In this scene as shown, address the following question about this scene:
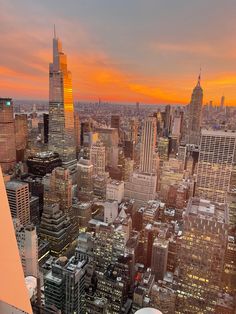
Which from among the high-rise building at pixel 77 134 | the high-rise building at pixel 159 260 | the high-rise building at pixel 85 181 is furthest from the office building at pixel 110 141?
the high-rise building at pixel 159 260

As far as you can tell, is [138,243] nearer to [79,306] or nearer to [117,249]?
[117,249]

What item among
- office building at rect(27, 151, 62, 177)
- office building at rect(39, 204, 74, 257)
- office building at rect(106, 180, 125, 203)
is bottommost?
office building at rect(39, 204, 74, 257)

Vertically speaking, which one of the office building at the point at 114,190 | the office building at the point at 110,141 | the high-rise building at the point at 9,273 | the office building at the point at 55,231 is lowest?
the office building at the point at 55,231

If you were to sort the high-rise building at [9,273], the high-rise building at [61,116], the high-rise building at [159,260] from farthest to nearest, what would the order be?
the high-rise building at [61,116]
the high-rise building at [159,260]
the high-rise building at [9,273]

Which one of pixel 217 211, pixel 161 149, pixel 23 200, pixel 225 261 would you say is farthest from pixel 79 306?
pixel 161 149

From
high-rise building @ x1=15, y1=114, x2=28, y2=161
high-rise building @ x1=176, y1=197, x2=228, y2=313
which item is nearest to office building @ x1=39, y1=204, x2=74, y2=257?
high-rise building @ x1=176, y1=197, x2=228, y2=313

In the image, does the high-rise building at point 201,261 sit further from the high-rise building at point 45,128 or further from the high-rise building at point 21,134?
the high-rise building at point 45,128

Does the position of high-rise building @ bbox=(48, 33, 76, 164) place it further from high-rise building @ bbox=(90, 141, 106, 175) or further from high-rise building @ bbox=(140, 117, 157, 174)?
high-rise building @ bbox=(140, 117, 157, 174)

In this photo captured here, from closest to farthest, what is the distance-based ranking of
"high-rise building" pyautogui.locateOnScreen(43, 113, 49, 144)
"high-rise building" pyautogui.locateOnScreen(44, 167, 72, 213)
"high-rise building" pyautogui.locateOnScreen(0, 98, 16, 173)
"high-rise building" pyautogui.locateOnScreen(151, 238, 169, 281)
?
"high-rise building" pyautogui.locateOnScreen(151, 238, 169, 281) → "high-rise building" pyautogui.locateOnScreen(44, 167, 72, 213) → "high-rise building" pyautogui.locateOnScreen(0, 98, 16, 173) → "high-rise building" pyautogui.locateOnScreen(43, 113, 49, 144)
